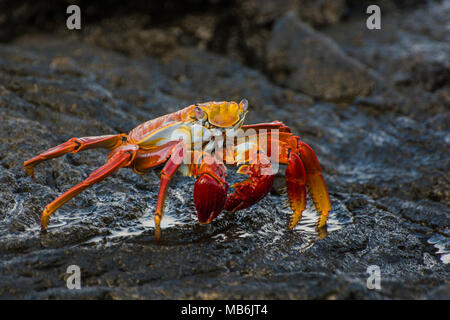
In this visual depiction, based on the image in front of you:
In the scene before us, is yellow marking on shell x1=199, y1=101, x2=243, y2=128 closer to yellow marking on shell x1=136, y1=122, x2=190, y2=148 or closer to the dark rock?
yellow marking on shell x1=136, y1=122, x2=190, y2=148

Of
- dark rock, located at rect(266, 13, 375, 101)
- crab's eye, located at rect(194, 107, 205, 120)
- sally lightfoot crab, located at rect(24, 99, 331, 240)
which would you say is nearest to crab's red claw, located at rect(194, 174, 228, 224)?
sally lightfoot crab, located at rect(24, 99, 331, 240)

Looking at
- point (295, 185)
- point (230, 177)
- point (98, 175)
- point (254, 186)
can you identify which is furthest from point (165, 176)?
point (230, 177)

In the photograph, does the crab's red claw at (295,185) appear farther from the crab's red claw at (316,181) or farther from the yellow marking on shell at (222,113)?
the yellow marking on shell at (222,113)

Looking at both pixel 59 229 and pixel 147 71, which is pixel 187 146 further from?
pixel 147 71

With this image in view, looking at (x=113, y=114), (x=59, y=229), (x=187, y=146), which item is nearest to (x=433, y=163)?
(x=187, y=146)

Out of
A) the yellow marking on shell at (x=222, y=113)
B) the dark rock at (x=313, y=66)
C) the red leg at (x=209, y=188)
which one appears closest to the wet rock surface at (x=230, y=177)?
the dark rock at (x=313, y=66)
